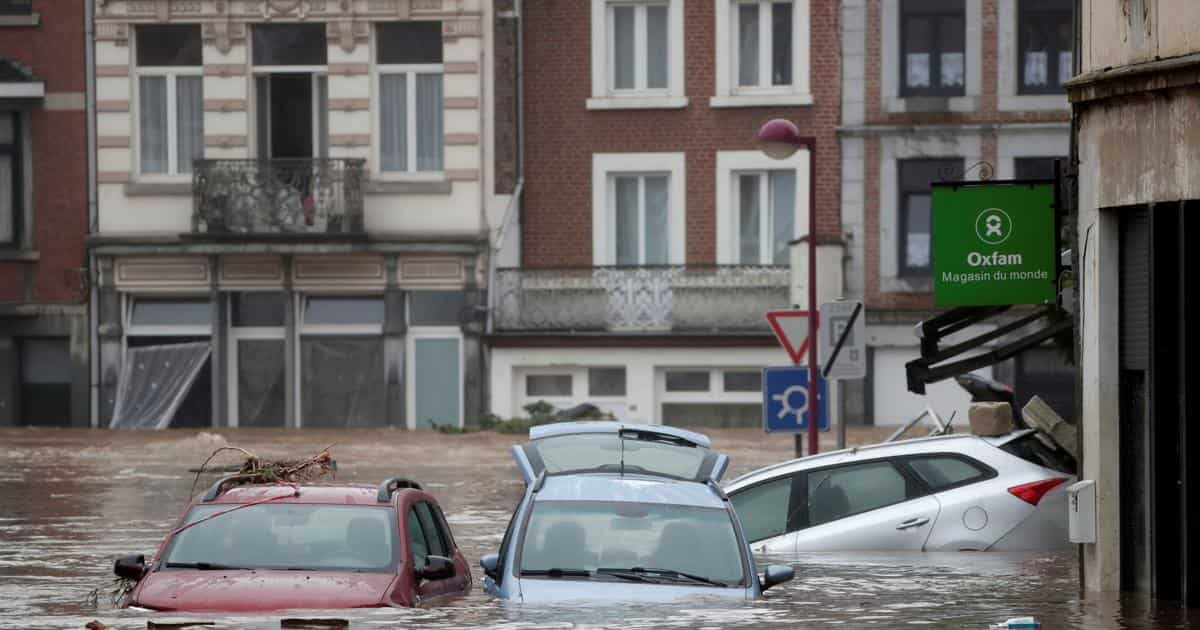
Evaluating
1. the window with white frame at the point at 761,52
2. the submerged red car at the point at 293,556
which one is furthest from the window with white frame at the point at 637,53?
the submerged red car at the point at 293,556

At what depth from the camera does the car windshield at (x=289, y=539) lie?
1288 cm

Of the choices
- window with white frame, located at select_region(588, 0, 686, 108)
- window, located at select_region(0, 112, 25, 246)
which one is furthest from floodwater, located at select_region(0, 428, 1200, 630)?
window with white frame, located at select_region(588, 0, 686, 108)

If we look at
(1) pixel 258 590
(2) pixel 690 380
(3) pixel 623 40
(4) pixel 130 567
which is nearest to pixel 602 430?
(1) pixel 258 590

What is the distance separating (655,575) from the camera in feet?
41.1

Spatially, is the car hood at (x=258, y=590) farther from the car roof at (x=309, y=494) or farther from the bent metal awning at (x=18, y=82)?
the bent metal awning at (x=18, y=82)

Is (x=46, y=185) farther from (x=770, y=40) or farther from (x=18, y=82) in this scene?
(x=770, y=40)

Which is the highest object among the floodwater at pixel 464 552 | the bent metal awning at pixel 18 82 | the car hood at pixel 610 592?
the bent metal awning at pixel 18 82

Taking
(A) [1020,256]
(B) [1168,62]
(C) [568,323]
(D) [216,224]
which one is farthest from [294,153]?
(B) [1168,62]

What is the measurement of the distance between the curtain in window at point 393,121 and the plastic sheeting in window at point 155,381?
4.44m

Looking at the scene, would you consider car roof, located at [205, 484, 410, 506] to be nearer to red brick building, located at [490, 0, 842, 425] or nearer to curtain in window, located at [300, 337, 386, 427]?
red brick building, located at [490, 0, 842, 425]

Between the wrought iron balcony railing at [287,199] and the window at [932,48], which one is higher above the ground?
the window at [932,48]

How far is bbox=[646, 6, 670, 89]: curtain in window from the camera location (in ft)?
121

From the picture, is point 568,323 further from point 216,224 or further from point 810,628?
point 810,628

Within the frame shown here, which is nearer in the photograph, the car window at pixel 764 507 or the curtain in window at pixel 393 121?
the car window at pixel 764 507
